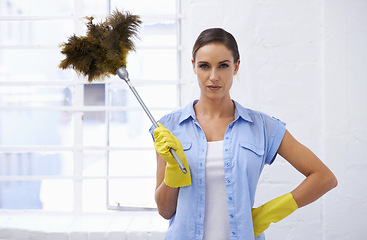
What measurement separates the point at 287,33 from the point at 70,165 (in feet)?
4.49

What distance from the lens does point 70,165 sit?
1895mm

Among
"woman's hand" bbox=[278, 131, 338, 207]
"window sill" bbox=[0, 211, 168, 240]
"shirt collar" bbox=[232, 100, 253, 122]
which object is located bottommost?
"window sill" bbox=[0, 211, 168, 240]

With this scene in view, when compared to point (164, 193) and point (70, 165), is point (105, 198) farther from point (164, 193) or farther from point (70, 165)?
point (164, 193)

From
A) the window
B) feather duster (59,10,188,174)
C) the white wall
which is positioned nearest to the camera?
feather duster (59,10,188,174)

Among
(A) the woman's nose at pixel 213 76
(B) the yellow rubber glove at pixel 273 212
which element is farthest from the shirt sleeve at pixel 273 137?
(A) the woman's nose at pixel 213 76

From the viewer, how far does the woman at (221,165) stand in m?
1.01

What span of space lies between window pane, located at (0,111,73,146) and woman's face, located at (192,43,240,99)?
1.10 metres

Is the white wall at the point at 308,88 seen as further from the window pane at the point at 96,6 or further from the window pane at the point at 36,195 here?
the window pane at the point at 36,195

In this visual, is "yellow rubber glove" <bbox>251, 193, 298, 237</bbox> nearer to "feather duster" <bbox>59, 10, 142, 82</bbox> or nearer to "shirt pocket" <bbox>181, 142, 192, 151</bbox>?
"shirt pocket" <bbox>181, 142, 192, 151</bbox>

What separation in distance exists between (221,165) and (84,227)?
3.16ft

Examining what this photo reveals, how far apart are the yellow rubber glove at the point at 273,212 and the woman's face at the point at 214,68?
0.39 metres

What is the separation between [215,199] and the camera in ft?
3.37

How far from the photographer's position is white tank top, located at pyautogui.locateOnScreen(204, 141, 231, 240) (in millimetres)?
1018

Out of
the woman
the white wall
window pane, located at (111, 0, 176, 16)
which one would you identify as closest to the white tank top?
the woman
